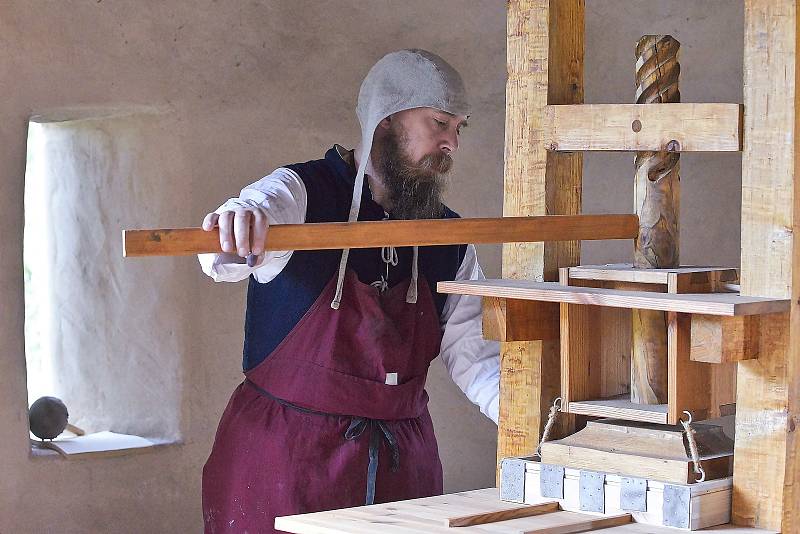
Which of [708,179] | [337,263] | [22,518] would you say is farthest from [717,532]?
[22,518]

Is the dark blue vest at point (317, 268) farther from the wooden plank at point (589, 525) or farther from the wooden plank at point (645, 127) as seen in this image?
the wooden plank at point (589, 525)

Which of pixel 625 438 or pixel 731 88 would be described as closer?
pixel 625 438

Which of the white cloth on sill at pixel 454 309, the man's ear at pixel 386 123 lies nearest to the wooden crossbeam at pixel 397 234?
the white cloth on sill at pixel 454 309

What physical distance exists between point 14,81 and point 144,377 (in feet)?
3.28

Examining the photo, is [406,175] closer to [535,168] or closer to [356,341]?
[356,341]

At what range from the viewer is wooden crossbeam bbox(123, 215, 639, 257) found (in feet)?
6.14

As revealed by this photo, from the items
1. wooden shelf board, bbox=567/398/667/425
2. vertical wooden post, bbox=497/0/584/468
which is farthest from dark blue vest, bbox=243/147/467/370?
wooden shelf board, bbox=567/398/667/425

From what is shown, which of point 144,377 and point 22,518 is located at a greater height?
point 144,377

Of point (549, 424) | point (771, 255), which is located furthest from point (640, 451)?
point (771, 255)

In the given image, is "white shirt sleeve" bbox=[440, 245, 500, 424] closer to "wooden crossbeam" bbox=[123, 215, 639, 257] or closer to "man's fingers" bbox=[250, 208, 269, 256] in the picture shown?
"wooden crossbeam" bbox=[123, 215, 639, 257]

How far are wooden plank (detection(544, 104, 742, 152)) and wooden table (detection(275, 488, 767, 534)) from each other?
0.64 metres

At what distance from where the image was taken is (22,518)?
141 inches

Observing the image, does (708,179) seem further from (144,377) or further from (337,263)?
(144,377)

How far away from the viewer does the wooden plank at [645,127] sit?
2078mm
